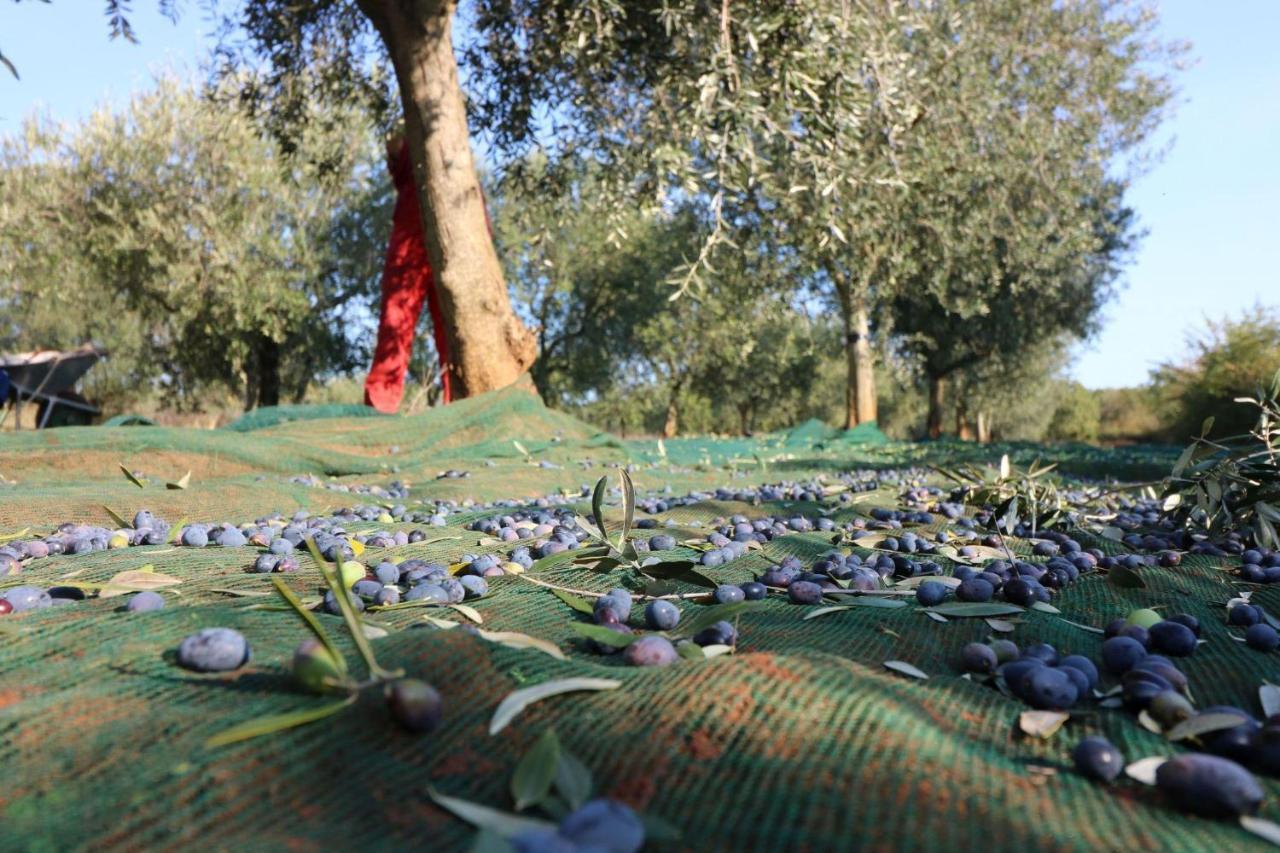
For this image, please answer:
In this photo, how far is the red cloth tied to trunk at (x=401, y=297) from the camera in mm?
8922

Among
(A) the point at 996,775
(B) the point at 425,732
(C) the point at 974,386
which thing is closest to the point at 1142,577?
(A) the point at 996,775

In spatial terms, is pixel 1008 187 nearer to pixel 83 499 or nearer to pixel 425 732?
pixel 83 499

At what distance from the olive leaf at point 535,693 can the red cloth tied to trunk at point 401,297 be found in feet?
25.7

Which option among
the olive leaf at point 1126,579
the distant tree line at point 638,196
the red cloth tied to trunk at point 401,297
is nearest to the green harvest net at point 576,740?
the olive leaf at point 1126,579

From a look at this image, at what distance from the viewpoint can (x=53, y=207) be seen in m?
18.0

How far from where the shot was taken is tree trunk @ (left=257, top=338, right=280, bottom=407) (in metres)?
20.7

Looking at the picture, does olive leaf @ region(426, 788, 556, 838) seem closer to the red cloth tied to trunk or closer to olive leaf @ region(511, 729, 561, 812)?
olive leaf @ region(511, 729, 561, 812)

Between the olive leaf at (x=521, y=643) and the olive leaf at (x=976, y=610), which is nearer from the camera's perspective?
the olive leaf at (x=521, y=643)

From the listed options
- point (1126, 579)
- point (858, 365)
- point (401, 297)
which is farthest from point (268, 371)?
point (1126, 579)

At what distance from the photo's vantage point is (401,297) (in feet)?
30.0

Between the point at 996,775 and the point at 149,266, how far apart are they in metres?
21.0

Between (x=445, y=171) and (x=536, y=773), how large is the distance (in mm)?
7266

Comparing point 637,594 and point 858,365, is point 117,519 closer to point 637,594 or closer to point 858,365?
point 637,594

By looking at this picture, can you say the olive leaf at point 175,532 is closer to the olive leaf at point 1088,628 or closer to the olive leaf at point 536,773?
the olive leaf at point 536,773
